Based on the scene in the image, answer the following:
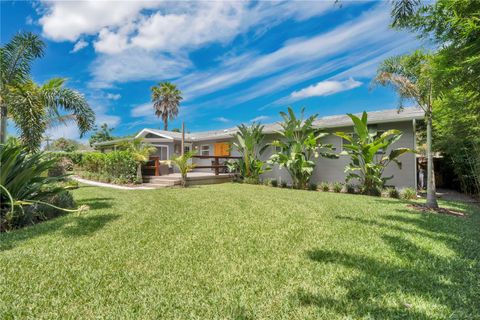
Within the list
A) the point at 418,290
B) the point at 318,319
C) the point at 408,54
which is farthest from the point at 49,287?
the point at 408,54

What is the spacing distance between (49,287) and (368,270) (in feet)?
13.0

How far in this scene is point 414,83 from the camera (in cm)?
833

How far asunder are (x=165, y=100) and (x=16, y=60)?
25491 millimetres

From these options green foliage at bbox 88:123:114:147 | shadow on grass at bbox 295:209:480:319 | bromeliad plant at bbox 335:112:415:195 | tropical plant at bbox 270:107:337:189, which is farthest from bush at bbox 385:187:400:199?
green foliage at bbox 88:123:114:147

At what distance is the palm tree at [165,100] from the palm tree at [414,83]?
28058 mm

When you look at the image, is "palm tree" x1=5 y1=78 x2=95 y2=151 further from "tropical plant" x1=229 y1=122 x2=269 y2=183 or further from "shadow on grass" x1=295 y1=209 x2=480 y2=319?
"shadow on grass" x1=295 y1=209 x2=480 y2=319

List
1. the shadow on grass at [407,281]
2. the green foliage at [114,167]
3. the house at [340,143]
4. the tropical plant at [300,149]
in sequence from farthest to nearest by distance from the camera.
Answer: the green foliage at [114,167] < the tropical plant at [300,149] < the house at [340,143] < the shadow on grass at [407,281]

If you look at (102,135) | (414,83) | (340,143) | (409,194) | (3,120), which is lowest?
(409,194)

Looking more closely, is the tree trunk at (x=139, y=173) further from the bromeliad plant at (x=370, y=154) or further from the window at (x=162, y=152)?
the bromeliad plant at (x=370, y=154)

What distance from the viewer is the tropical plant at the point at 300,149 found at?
1256 centimetres

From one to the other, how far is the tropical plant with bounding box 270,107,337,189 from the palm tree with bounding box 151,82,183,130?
75.5 feet

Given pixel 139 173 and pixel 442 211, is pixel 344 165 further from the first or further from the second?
pixel 139 173

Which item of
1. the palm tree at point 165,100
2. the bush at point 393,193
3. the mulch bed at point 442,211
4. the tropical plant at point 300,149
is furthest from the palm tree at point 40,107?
the palm tree at point 165,100

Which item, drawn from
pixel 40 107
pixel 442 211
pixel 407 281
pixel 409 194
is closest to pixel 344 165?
pixel 409 194
